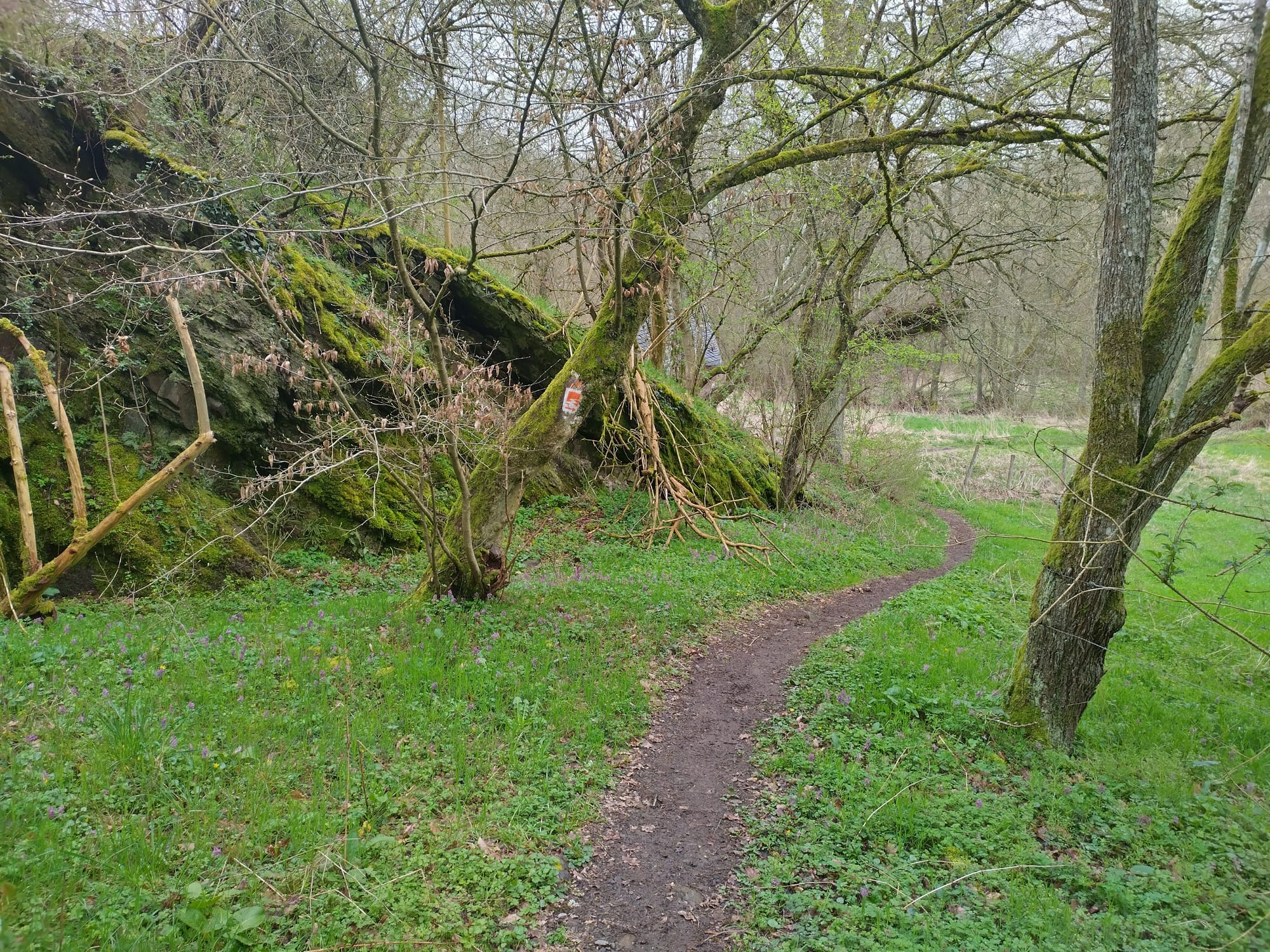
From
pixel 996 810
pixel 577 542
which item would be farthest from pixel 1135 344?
pixel 577 542

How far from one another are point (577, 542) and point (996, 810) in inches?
266

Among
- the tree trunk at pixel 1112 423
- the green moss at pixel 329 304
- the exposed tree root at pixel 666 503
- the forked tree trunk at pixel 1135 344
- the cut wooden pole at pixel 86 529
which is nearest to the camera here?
the forked tree trunk at pixel 1135 344

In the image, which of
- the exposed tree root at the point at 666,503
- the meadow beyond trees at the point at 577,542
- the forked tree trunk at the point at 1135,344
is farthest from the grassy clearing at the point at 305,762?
the forked tree trunk at the point at 1135,344

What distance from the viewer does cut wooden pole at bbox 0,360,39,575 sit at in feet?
18.4

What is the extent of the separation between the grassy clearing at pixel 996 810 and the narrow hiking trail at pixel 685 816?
22 centimetres

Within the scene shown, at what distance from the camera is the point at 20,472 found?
570cm

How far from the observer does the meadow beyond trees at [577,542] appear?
132 inches

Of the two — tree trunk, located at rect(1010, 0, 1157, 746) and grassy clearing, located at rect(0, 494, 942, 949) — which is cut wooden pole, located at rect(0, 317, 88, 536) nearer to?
grassy clearing, located at rect(0, 494, 942, 949)

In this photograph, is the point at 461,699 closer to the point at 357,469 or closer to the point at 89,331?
the point at 357,469

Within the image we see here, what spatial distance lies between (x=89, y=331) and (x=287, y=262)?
2.55 m

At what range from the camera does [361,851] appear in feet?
11.0

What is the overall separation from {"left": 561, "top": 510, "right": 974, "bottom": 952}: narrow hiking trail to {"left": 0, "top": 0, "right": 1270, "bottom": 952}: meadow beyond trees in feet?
0.11

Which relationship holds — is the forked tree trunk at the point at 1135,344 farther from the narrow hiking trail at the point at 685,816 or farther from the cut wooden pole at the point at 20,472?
the cut wooden pole at the point at 20,472

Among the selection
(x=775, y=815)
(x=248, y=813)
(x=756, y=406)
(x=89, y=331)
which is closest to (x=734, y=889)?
(x=775, y=815)
